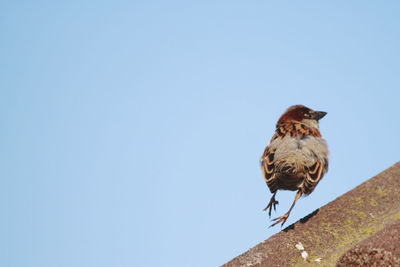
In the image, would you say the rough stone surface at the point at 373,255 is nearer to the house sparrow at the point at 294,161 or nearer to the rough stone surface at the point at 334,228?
the rough stone surface at the point at 334,228

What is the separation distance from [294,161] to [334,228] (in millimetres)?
1378

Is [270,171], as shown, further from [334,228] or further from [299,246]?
[299,246]

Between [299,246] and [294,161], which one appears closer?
[299,246]

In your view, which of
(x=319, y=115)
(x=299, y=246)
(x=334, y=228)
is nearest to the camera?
(x=299, y=246)

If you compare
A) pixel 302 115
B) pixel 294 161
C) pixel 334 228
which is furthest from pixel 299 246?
pixel 302 115

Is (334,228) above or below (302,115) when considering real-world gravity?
below

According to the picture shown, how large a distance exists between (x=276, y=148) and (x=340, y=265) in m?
3.29

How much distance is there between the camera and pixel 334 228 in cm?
456

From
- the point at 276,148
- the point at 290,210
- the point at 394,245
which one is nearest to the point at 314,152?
the point at 276,148

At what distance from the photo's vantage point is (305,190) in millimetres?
5871

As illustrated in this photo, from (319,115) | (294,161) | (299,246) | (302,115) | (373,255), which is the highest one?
(302,115)

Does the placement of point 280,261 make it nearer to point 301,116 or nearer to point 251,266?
point 251,266

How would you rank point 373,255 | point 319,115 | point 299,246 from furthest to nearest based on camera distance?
point 319,115 < point 299,246 < point 373,255

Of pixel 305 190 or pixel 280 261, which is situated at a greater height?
pixel 305 190
